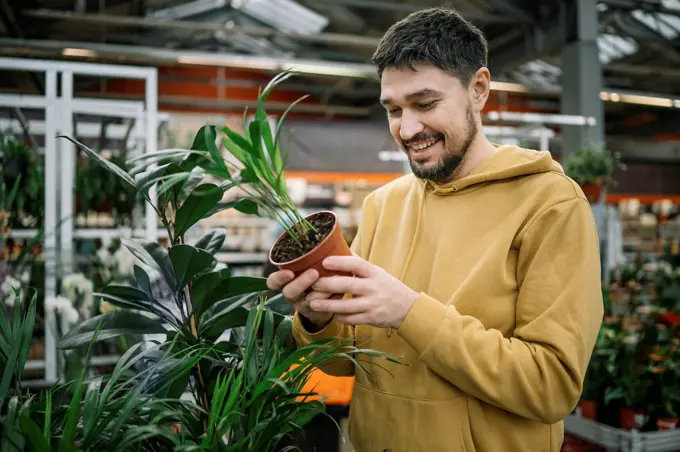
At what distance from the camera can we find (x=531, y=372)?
1065 mm

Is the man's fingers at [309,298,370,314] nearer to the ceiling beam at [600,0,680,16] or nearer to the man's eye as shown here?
the man's eye

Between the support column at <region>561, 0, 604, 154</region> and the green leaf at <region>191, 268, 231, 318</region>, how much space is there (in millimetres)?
6934

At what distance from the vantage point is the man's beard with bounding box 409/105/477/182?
3.97ft

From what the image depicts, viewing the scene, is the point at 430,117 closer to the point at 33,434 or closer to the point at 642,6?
the point at 33,434

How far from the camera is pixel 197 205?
3.54ft

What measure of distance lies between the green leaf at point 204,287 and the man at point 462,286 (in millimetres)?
164

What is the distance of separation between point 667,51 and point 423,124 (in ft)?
34.5

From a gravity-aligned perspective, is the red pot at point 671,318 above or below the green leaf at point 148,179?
below

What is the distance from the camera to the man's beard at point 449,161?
3.97 ft

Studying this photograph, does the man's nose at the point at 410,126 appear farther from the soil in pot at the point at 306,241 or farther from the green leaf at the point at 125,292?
the green leaf at the point at 125,292

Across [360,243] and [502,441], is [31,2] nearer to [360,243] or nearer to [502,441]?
[360,243]

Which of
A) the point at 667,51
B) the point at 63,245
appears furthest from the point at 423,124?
the point at 667,51

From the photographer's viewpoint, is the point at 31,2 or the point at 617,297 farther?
the point at 31,2

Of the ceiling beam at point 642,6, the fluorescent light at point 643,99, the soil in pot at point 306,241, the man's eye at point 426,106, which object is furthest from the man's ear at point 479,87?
the fluorescent light at point 643,99
